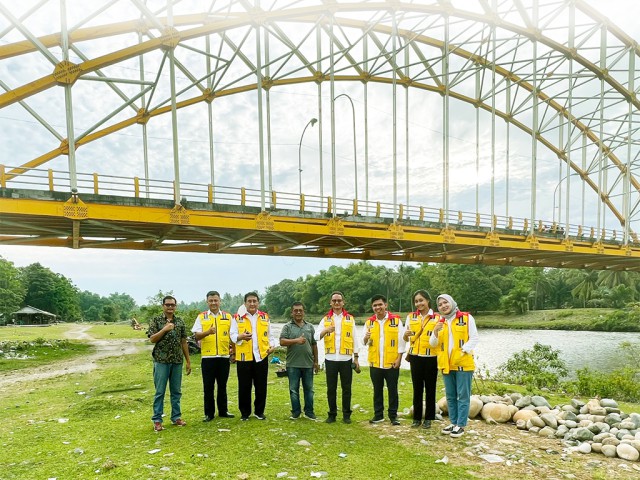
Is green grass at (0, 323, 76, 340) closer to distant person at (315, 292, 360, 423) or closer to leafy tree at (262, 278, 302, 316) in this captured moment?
distant person at (315, 292, 360, 423)

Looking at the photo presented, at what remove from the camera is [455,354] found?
580 centimetres

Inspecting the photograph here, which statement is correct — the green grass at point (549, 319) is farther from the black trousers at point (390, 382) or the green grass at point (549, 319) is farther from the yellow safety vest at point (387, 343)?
the yellow safety vest at point (387, 343)

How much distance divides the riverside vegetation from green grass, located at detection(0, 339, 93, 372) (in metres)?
9.58

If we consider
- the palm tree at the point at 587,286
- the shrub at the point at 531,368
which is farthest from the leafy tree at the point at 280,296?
the shrub at the point at 531,368

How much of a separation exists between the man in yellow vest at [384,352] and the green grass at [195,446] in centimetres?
35

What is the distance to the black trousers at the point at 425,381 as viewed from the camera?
621 centimetres

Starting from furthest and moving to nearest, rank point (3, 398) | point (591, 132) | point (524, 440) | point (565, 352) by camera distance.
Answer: point (591, 132)
point (565, 352)
point (3, 398)
point (524, 440)

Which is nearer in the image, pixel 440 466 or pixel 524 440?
pixel 440 466

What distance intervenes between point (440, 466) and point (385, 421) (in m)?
1.83

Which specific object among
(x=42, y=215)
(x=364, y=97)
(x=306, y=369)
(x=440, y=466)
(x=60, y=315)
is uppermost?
(x=364, y=97)

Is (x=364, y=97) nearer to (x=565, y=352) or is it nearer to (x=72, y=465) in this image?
(x=565, y=352)

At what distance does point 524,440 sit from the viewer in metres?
5.79

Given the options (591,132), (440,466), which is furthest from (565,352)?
(440,466)

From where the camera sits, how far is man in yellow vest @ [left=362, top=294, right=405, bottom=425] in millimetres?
6293
